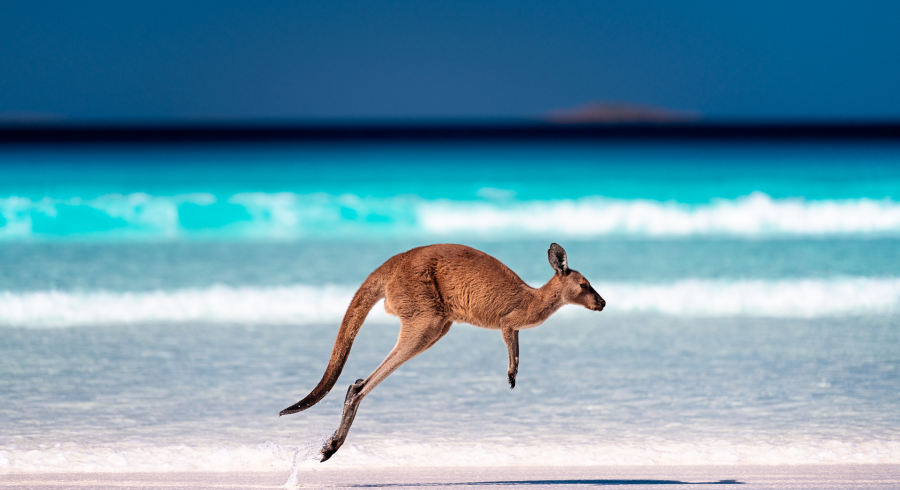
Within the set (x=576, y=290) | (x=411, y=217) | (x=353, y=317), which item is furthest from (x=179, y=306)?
(x=411, y=217)

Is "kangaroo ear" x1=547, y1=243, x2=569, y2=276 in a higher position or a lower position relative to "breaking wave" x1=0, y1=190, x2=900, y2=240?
lower

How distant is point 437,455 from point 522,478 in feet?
1.48

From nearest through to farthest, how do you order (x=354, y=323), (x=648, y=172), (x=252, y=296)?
(x=354, y=323) < (x=252, y=296) < (x=648, y=172)

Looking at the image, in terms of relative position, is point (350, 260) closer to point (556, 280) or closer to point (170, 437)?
point (170, 437)

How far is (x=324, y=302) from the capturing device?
7496mm

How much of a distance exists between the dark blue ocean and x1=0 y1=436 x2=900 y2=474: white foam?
1 centimetres

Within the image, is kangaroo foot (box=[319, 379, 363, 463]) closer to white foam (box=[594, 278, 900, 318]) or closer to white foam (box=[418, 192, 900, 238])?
white foam (box=[594, 278, 900, 318])

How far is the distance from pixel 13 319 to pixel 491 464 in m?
5.02

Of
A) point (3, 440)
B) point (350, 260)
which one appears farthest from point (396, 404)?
point (350, 260)

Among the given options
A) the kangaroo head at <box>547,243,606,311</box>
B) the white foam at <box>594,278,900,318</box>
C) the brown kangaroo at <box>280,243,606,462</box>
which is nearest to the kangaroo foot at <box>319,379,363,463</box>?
the brown kangaroo at <box>280,243,606,462</box>

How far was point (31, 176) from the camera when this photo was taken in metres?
21.1

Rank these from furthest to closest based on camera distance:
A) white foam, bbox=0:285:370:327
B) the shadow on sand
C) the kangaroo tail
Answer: white foam, bbox=0:285:370:327, the shadow on sand, the kangaroo tail

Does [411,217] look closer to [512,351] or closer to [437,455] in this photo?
[437,455]

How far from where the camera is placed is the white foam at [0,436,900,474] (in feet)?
12.2
